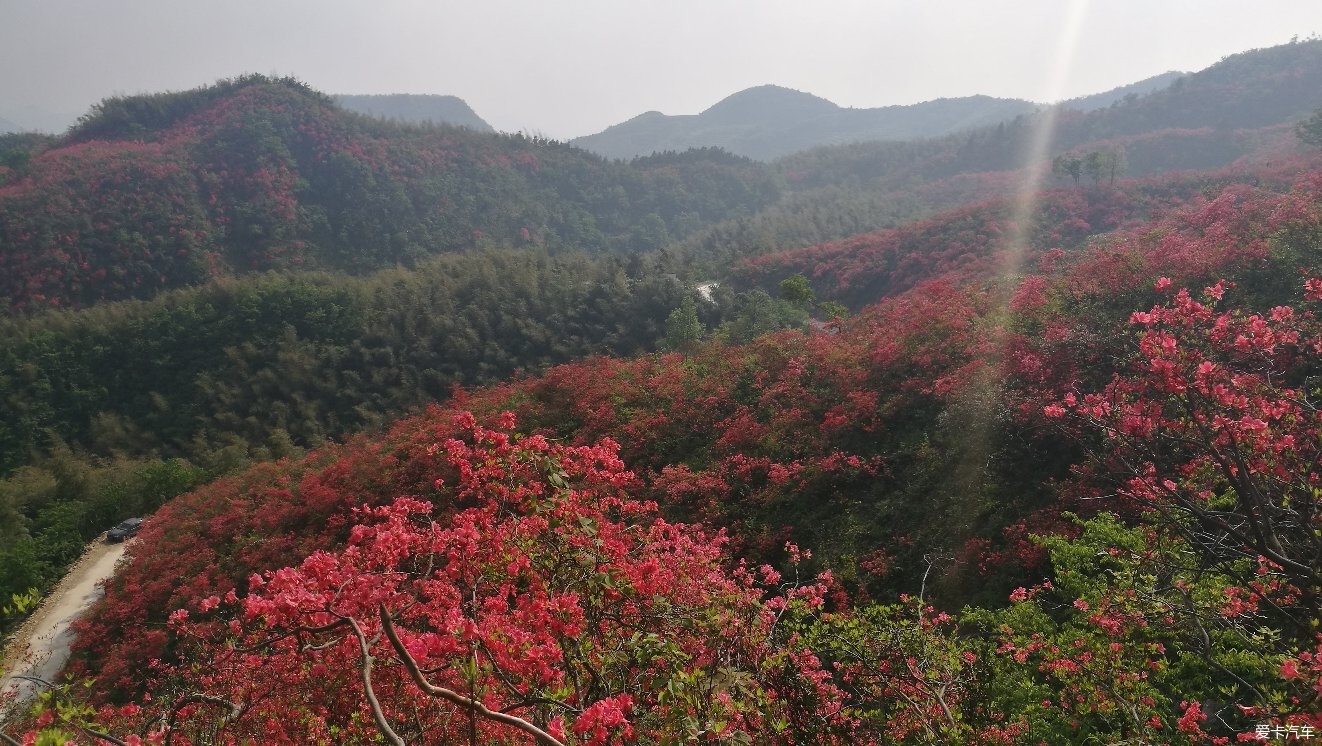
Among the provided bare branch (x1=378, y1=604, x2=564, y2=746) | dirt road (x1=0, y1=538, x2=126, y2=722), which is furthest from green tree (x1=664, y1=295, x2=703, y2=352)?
bare branch (x1=378, y1=604, x2=564, y2=746)

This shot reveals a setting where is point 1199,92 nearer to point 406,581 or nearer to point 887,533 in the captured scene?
point 887,533

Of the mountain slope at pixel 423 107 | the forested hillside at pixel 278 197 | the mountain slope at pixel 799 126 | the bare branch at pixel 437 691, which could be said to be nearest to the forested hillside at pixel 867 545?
the bare branch at pixel 437 691

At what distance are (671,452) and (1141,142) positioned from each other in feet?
170

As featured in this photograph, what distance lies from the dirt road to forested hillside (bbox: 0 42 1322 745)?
78 centimetres

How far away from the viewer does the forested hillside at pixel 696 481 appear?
11.5 ft

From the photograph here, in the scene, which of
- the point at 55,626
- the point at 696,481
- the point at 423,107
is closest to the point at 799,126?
the point at 423,107

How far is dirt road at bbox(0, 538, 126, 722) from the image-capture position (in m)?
10.4

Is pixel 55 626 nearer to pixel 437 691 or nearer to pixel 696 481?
pixel 696 481

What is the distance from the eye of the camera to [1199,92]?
5147 centimetres

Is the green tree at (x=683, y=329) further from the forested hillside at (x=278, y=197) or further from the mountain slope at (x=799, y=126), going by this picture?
the mountain slope at (x=799, y=126)

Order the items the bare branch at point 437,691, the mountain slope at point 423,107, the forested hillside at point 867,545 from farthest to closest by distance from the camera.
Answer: the mountain slope at point 423,107, the forested hillside at point 867,545, the bare branch at point 437,691

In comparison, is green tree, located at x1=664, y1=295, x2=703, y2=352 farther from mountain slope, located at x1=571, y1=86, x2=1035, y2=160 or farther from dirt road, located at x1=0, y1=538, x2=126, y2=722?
mountain slope, located at x1=571, y1=86, x2=1035, y2=160

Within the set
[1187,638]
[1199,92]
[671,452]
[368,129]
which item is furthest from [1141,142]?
[368,129]

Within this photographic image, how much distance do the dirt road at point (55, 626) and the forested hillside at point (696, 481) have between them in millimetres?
777
